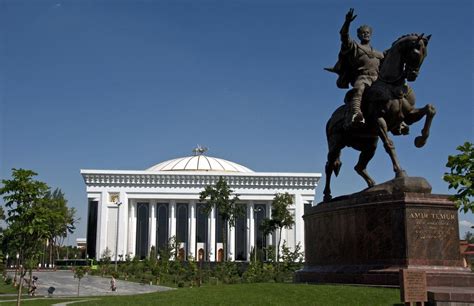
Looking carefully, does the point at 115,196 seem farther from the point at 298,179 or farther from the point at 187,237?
the point at 298,179

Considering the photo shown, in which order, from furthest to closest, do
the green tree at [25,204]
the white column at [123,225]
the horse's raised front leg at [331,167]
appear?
the white column at [123,225] < the green tree at [25,204] < the horse's raised front leg at [331,167]

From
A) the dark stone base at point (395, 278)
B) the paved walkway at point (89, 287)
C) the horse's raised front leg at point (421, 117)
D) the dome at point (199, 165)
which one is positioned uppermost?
the dome at point (199, 165)

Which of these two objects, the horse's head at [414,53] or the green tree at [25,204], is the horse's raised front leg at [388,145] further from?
the green tree at [25,204]

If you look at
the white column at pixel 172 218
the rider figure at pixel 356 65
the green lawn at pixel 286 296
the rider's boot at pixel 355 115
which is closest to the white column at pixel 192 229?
the white column at pixel 172 218

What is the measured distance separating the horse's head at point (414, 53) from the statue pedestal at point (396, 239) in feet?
9.32

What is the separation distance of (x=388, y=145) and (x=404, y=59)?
2.10 meters

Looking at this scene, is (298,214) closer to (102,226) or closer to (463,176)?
(102,226)

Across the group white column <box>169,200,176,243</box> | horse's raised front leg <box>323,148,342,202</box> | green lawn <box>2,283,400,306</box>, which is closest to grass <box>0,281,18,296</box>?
green lawn <box>2,283,400,306</box>

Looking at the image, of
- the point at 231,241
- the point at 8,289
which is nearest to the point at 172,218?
the point at 231,241

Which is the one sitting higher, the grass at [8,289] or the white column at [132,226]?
the white column at [132,226]

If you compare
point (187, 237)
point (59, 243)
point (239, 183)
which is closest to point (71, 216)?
point (59, 243)

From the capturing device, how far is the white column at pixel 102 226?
83375mm

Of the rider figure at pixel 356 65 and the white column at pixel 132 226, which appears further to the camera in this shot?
the white column at pixel 132 226

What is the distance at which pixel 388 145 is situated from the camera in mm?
12516
